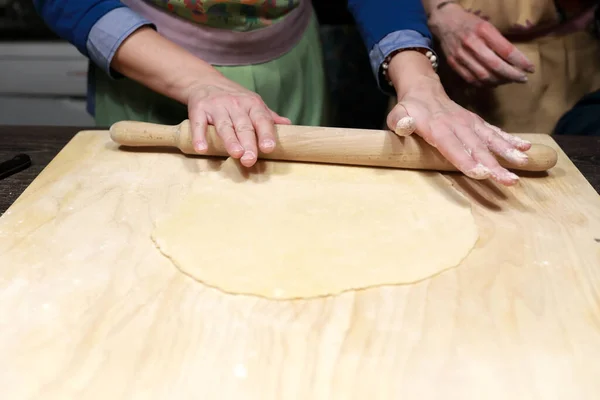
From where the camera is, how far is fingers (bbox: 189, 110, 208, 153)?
3.28 ft

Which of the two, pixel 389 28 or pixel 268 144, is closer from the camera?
pixel 268 144

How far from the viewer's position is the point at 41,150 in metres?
1.21

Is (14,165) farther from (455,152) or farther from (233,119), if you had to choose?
(455,152)

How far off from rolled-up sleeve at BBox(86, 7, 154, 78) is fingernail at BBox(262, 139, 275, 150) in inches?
17.1

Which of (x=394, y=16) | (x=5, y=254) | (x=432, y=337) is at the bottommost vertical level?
(x=5, y=254)

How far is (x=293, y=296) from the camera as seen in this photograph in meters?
0.71

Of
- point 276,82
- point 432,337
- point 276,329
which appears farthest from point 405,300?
point 276,82

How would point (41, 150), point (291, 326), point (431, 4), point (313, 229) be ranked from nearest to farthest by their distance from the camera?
1. point (291, 326)
2. point (313, 229)
3. point (41, 150)
4. point (431, 4)

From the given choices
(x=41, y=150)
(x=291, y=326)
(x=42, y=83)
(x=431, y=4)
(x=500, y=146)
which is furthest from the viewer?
(x=42, y=83)

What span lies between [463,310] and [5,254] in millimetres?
685

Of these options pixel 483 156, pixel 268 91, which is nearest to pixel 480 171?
pixel 483 156

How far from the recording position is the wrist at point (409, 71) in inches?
44.3

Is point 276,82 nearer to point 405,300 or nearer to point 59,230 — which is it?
point 59,230

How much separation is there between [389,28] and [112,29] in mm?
640
